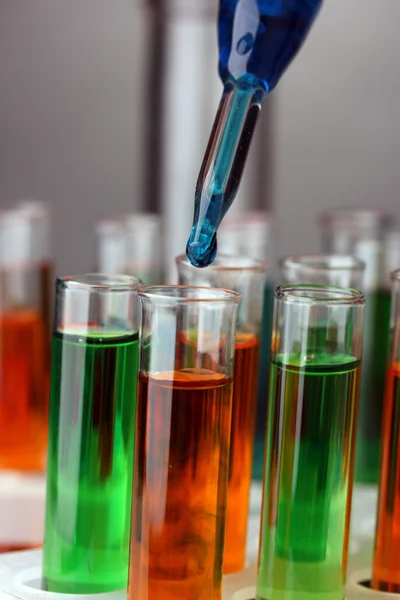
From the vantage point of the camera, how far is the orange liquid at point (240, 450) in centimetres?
54

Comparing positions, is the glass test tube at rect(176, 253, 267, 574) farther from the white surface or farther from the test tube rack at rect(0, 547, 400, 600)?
the white surface

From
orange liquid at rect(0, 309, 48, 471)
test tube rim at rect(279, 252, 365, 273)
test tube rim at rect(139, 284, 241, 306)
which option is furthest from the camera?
orange liquid at rect(0, 309, 48, 471)

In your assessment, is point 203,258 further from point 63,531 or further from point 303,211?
point 303,211

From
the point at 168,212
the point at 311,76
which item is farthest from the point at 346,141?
the point at 168,212

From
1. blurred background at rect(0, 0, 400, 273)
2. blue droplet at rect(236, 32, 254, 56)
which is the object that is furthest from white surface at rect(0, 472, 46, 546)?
blurred background at rect(0, 0, 400, 273)

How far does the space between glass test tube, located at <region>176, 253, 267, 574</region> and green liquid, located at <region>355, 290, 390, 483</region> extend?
0.54 ft

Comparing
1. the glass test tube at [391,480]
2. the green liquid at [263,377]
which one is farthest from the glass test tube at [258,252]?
the glass test tube at [391,480]

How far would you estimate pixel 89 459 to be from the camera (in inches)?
20.1

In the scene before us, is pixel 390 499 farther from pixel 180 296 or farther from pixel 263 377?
pixel 263 377

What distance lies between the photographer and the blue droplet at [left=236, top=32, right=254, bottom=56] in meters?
0.50

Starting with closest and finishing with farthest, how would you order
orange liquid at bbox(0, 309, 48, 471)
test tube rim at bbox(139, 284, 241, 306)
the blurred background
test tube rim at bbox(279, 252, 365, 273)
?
test tube rim at bbox(139, 284, 241, 306) → test tube rim at bbox(279, 252, 365, 273) → orange liquid at bbox(0, 309, 48, 471) → the blurred background

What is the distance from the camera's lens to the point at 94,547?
0.52 meters

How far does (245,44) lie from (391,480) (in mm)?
238

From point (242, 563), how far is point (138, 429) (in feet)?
0.45
